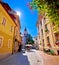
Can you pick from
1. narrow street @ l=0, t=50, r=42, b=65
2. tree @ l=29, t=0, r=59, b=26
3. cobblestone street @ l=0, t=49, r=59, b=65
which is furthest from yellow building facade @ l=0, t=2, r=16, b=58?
tree @ l=29, t=0, r=59, b=26

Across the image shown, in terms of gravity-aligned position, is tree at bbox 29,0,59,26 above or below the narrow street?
above

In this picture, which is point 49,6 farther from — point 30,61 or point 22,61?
point 22,61

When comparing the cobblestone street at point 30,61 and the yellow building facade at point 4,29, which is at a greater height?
the yellow building facade at point 4,29

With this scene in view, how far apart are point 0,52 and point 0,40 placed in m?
1.37

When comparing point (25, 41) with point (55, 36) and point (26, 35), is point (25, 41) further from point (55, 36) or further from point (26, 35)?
point (55, 36)

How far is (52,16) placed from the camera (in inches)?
265

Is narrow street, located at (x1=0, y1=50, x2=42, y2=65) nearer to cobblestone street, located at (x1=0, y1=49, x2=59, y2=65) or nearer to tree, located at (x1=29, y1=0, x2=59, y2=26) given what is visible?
cobblestone street, located at (x1=0, y1=49, x2=59, y2=65)

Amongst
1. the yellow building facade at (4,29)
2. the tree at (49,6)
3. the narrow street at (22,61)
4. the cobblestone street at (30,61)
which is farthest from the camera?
the yellow building facade at (4,29)

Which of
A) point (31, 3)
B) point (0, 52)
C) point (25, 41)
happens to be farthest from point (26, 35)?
point (31, 3)

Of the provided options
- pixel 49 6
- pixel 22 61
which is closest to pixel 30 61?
pixel 22 61

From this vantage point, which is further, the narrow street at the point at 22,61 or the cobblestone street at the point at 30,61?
the cobblestone street at the point at 30,61

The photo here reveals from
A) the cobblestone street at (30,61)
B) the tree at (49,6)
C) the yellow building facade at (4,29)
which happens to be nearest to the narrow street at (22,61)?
the cobblestone street at (30,61)

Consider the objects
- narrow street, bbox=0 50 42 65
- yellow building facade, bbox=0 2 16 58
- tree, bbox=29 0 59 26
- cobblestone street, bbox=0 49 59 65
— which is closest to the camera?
tree, bbox=29 0 59 26

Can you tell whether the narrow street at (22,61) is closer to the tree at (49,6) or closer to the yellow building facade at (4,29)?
the yellow building facade at (4,29)
